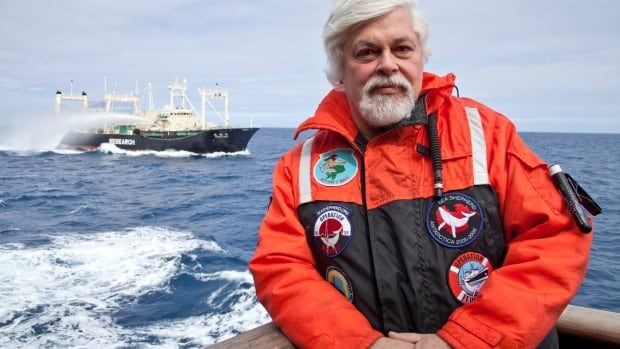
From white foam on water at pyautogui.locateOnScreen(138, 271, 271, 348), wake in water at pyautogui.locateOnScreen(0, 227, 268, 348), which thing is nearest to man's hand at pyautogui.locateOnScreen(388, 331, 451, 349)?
white foam on water at pyautogui.locateOnScreen(138, 271, 271, 348)

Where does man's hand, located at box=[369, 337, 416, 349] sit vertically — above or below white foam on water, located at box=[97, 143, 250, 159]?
above

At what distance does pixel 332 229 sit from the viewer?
1.84 meters

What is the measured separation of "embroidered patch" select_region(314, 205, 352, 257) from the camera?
6.00ft

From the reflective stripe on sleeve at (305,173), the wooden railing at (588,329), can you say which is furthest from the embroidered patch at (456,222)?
the wooden railing at (588,329)

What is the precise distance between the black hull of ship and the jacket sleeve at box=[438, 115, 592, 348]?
151ft

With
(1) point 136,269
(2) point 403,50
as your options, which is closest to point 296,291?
(2) point 403,50

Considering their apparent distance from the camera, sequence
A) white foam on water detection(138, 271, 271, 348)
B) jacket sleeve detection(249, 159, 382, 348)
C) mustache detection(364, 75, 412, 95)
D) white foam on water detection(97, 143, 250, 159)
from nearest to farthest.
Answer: jacket sleeve detection(249, 159, 382, 348)
mustache detection(364, 75, 412, 95)
white foam on water detection(138, 271, 271, 348)
white foam on water detection(97, 143, 250, 159)

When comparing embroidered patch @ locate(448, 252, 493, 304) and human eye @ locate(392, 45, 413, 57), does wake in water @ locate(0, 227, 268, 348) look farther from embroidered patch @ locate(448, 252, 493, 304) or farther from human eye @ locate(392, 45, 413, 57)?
human eye @ locate(392, 45, 413, 57)

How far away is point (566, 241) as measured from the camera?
60.1 inches

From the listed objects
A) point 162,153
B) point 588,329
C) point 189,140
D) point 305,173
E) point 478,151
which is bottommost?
point 162,153

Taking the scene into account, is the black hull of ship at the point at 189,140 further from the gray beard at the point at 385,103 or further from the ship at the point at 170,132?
the gray beard at the point at 385,103

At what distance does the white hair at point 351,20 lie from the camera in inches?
72.1

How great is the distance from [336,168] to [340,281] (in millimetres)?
457

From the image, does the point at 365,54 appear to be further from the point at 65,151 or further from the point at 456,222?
the point at 65,151
